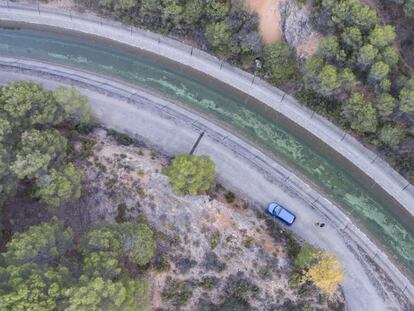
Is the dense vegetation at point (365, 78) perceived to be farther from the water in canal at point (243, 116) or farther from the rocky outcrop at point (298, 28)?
the water in canal at point (243, 116)

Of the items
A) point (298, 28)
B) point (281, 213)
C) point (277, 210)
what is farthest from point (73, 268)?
point (298, 28)

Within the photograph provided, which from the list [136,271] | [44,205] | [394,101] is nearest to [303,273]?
[136,271]

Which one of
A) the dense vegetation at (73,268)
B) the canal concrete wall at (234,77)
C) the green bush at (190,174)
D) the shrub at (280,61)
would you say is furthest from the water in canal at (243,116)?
the dense vegetation at (73,268)

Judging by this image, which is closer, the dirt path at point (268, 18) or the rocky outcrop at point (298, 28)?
the rocky outcrop at point (298, 28)

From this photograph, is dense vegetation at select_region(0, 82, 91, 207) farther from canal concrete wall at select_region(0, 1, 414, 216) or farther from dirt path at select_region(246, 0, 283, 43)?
dirt path at select_region(246, 0, 283, 43)

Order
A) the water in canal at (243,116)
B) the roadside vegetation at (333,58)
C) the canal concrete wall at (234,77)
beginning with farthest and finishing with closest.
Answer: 1. the water in canal at (243,116)
2. the canal concrete wall at (234,77)
3. the roadside vegetation at (333,58)

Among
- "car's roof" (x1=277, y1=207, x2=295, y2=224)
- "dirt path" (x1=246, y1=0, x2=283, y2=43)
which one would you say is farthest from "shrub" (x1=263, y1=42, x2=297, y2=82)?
"car's roof" (x1=277, y1=207, x2=295, y2=224)
